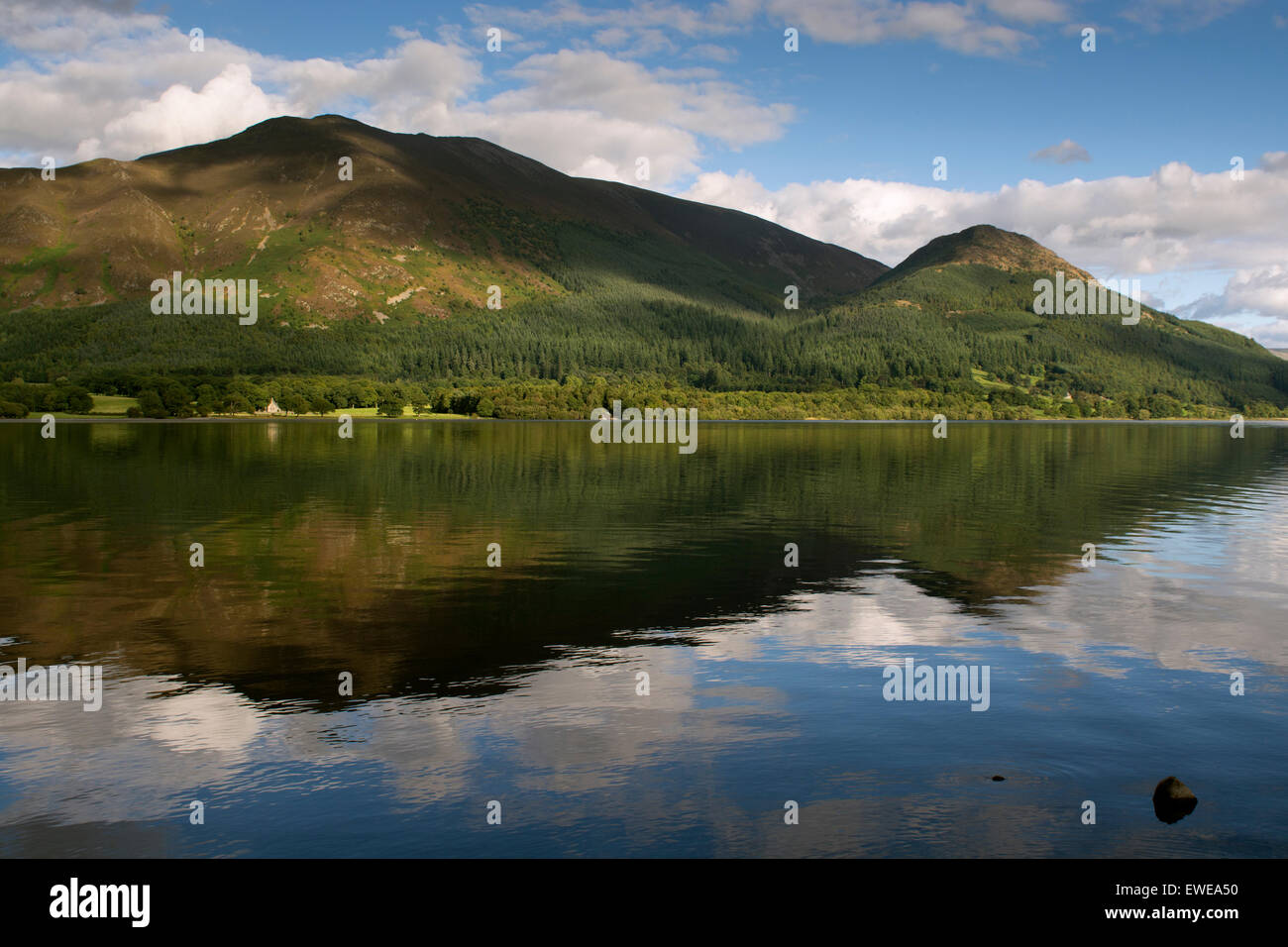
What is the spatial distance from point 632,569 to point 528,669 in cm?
1373

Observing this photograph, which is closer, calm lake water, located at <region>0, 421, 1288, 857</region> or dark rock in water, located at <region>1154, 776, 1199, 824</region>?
calm lake water, located at <region>0, 421, 1288, 857</region>

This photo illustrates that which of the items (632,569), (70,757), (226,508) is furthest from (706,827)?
(226,508)

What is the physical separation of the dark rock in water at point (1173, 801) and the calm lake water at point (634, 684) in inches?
6.5

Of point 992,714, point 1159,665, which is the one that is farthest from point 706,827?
point 1159,665

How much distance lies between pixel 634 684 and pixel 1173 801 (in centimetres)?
1022

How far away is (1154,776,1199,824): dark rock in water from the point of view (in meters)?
14.7

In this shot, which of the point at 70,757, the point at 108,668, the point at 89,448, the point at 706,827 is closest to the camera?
the point at 706,827

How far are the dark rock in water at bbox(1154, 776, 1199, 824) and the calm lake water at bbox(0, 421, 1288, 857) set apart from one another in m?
0.16

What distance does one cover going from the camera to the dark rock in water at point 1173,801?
14.7 metres

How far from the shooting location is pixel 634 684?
69.5 feet
